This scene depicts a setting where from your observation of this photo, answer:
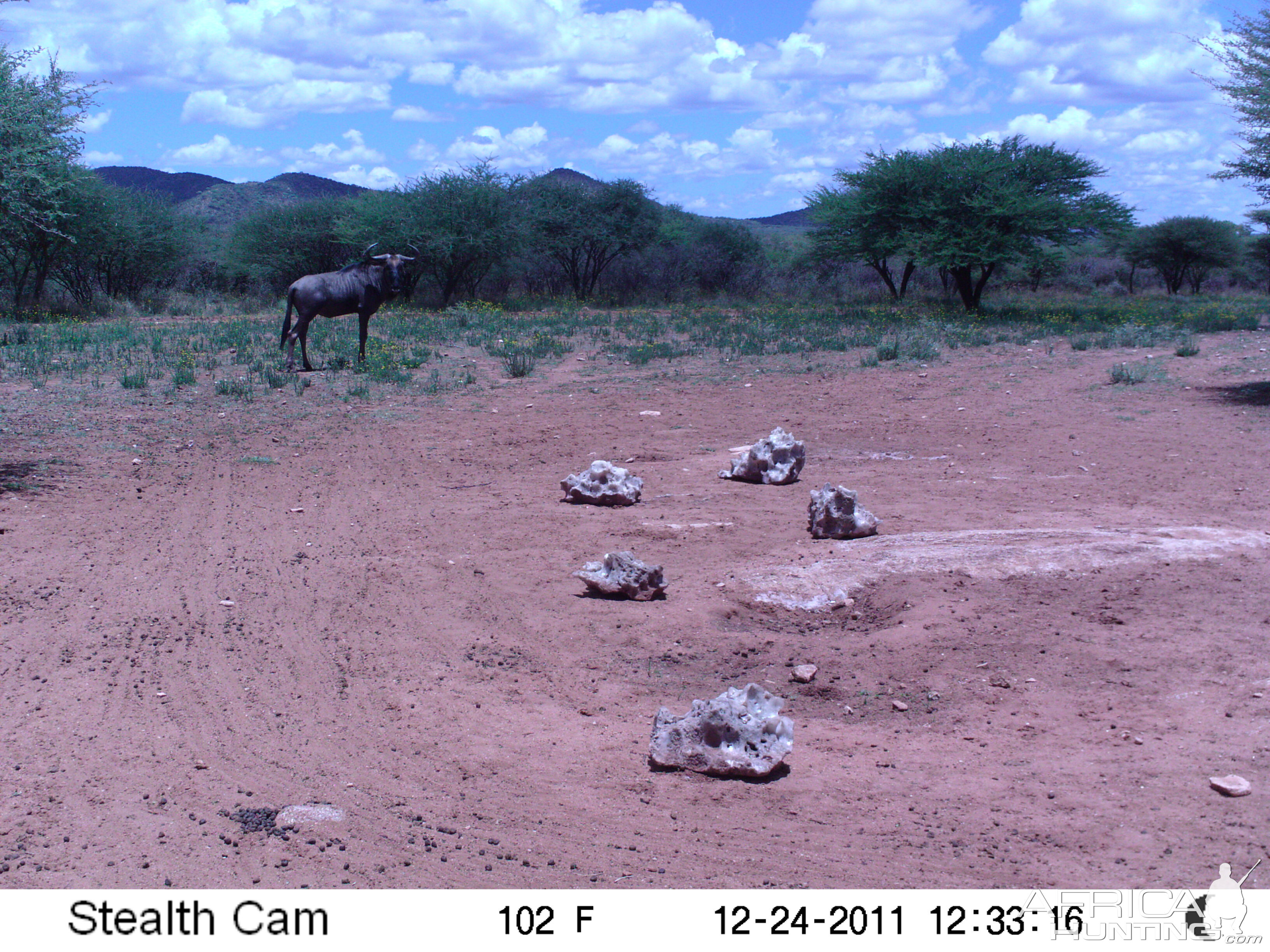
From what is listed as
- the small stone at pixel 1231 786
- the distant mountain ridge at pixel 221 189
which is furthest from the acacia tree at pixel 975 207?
the distant mountain ridge at pixel 221 189

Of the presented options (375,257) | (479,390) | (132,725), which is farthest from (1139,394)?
(132,725)

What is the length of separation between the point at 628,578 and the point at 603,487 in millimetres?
2130

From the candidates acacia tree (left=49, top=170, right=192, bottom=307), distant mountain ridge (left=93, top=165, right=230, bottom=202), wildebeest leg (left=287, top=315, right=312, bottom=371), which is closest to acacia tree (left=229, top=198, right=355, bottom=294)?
acacia tree (left=49, top=170, right=192, bottom=307)

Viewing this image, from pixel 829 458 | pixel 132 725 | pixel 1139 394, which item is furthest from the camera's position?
pixel 1139 394

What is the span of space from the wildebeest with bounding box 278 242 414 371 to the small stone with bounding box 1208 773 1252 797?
41.5ft

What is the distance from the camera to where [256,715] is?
4293 millimetres

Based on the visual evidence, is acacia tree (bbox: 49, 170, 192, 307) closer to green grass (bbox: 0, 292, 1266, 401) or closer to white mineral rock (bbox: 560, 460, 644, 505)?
green grass (bbox: 0, 292, 1266, 401)

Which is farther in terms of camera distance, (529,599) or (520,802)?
(529,599)

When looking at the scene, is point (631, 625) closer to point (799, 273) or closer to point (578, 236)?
point (578, 236)

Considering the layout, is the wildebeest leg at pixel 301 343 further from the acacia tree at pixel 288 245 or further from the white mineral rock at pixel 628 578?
the acacia tree at pixel 288 245

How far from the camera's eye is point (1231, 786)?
337 cm

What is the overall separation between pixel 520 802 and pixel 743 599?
2323 millimetres

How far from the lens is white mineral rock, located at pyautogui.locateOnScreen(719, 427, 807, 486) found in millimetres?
8305

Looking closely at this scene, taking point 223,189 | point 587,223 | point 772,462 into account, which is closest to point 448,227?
point 587,223
